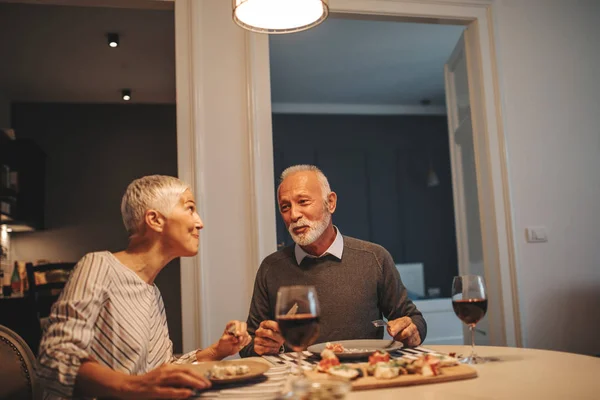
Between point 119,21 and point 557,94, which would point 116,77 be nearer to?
point 119,21

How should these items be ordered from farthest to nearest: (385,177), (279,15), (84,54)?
(385,177) → (84,54) → (279,15)

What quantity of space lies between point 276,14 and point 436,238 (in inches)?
222

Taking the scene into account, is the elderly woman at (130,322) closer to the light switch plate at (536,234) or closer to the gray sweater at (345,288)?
the gray sweater at (345,288)

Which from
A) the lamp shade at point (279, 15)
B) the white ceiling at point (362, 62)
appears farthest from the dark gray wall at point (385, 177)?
the lamp shade at point (279, 15)

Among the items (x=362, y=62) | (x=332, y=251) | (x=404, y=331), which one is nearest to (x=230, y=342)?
(x=404, y=331)

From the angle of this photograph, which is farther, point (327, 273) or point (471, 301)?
point (327, 273)

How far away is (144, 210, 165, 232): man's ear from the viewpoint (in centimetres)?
137

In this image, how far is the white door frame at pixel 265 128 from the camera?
9.02 feet

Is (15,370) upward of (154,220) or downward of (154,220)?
downward

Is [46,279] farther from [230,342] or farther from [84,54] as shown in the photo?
[230,342]

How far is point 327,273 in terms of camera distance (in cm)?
196

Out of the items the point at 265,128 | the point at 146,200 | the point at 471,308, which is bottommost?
the point at 471,308

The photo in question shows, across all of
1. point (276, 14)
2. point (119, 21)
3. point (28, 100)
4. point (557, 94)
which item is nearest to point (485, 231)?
point (557, 94)

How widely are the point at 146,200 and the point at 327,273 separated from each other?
2.63 feet
